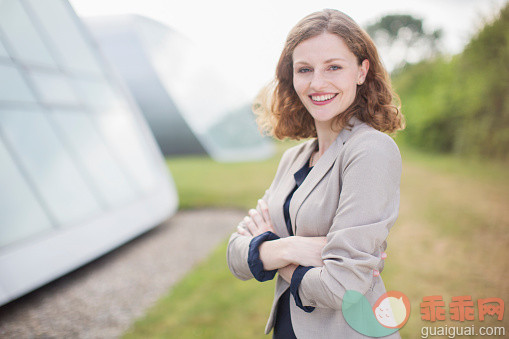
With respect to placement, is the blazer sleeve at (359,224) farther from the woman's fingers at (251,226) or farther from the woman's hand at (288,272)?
the woman's fingers at (251,226)

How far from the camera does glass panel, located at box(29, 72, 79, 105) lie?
227 inches

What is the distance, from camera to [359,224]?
1.33 m

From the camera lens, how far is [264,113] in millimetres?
2148

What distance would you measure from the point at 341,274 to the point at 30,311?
14.6ft

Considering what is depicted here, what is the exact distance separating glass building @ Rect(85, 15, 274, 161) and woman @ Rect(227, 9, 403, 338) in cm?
1491

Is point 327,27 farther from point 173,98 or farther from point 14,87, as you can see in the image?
point 173,98

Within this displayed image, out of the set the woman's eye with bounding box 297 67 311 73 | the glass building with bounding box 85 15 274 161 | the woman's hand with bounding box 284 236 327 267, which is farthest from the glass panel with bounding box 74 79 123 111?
the glass building with bounding box 85 15 274 161

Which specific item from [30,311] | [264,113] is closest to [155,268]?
[30,311]

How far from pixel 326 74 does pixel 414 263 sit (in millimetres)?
4912

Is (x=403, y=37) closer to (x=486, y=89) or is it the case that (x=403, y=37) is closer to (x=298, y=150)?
(x=486, y=89)

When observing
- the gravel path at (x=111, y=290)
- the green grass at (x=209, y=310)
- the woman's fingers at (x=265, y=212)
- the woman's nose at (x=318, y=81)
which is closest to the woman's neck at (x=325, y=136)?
the woman's nose at (x=318, y=81)
